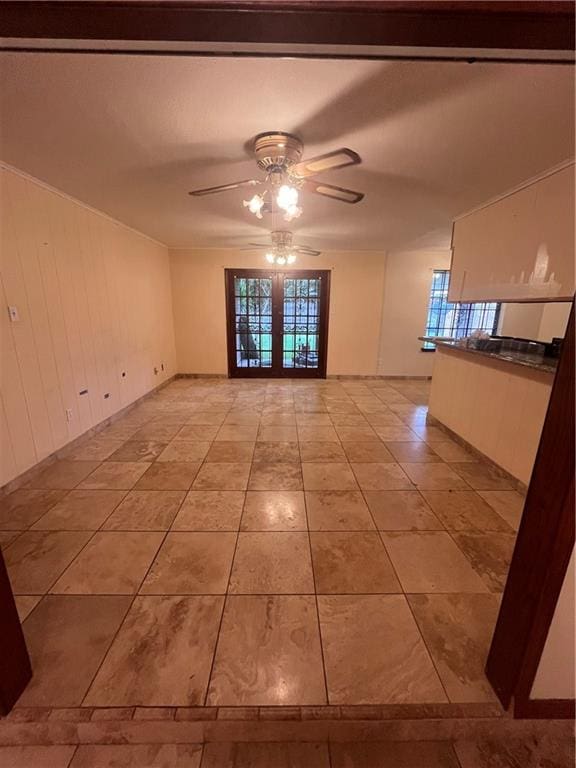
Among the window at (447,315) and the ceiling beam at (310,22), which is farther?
the window at (447,315)

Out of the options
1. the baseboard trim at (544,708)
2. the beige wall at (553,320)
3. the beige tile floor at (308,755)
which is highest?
the beige wall at (553,320)

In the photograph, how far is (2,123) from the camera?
168 centimetres

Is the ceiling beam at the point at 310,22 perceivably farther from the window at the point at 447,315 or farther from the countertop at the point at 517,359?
the window at the point at 447,315

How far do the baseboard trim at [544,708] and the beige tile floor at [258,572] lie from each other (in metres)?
0.11

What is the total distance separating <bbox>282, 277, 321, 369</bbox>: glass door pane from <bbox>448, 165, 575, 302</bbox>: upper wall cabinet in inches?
110

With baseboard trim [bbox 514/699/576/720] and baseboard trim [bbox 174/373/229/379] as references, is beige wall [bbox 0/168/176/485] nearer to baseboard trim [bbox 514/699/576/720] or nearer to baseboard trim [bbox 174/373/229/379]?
baseboard trim [bbox 174/373/229/379]

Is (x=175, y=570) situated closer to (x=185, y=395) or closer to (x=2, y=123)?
(x=2, y=123)

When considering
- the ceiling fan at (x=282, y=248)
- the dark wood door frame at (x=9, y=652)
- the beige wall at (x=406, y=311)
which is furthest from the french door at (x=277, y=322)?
the dark wood door frame at (x=9, y=652)

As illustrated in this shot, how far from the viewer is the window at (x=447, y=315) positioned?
18.2 ft

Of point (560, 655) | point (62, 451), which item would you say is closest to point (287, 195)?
point (560, 655)

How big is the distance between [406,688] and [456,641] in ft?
1.09

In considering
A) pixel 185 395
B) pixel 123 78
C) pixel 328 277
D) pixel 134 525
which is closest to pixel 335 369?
pixel 328 277

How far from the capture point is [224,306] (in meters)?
5.61

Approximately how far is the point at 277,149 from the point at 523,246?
7.02 feet
